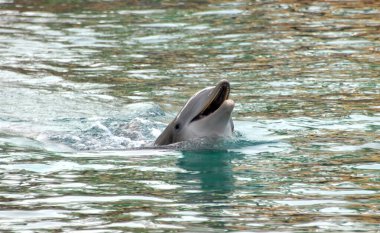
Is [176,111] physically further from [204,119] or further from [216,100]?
[216,100]

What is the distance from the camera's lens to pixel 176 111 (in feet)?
40.9

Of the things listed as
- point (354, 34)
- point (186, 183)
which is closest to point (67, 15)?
point (354, 34)

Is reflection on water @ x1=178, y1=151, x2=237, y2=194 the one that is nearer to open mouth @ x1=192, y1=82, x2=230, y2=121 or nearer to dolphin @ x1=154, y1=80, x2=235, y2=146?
dolphin @ x1=154, y1=80, x2=235, y2=146

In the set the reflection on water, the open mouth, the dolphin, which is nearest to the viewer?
the reflection on water

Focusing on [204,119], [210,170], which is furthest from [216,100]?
[210,170]

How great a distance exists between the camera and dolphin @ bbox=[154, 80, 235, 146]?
32.1 ft

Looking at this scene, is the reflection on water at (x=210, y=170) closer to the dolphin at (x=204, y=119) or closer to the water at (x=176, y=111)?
the water at (x=176, y=111)

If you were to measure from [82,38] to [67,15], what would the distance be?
2446mm

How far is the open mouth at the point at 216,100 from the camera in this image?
31.7 feet

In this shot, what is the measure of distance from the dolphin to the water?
183mm

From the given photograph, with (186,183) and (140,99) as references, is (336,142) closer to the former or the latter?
(186,183)

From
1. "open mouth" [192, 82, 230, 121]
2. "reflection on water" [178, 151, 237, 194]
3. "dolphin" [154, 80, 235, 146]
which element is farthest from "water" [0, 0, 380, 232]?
"open mouth" [192, 82, 230, 121]

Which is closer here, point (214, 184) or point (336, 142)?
point (214, 184)

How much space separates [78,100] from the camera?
518 inches
